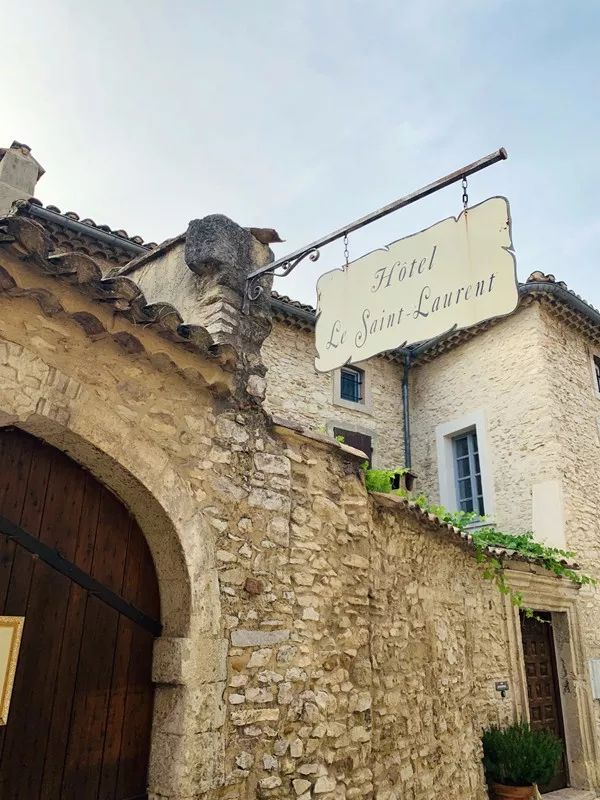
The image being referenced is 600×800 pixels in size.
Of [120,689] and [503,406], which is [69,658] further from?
[503,406]

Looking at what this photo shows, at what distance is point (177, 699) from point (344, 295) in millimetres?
2561

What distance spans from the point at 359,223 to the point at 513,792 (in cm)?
541

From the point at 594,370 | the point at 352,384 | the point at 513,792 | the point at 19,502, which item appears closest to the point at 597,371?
the point at 594,370

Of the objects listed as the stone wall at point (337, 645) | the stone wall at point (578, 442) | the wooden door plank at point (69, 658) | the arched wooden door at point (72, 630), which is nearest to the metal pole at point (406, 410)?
the stone wall at point (578, 442)

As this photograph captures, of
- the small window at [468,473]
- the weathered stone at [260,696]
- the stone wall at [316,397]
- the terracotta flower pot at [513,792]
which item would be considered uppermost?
the stone wall at [316,397]

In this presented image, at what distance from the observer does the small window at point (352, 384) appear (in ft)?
32.8

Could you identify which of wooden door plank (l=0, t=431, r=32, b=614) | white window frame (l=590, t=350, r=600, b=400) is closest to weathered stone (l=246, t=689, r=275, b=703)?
wooden door plank (l=0, t=431, r=32, b=614)

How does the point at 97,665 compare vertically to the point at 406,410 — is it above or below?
below

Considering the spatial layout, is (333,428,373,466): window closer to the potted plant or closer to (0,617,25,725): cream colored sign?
the potted plant

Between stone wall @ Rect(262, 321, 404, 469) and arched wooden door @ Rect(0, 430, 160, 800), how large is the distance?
511cm

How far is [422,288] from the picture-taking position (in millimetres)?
3553

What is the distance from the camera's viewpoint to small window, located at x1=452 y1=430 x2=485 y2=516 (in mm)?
9625

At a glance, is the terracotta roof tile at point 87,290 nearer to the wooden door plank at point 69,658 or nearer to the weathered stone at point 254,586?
the wooden door plank at point 69,658

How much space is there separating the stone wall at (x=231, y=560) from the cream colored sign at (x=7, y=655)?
770 mm
